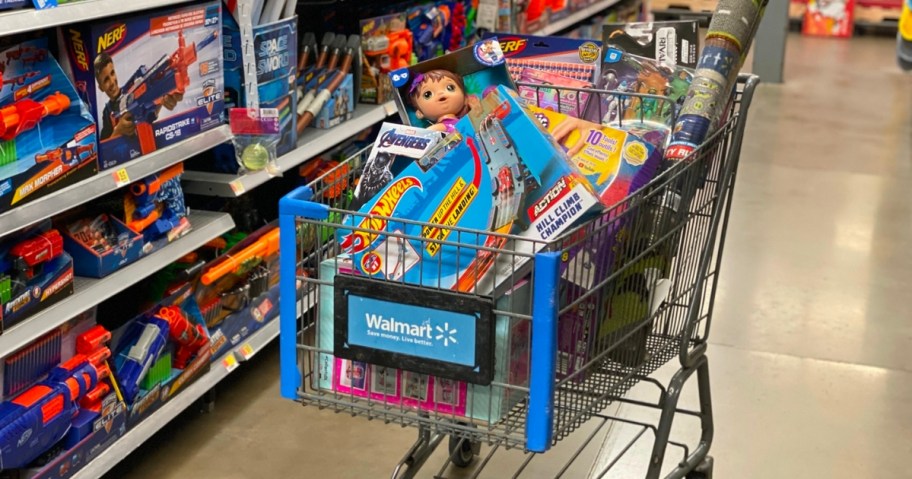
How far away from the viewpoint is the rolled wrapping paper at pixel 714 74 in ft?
6.81

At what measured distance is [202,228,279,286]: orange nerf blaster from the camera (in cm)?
305

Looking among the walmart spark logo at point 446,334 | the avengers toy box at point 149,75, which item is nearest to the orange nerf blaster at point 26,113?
the avengers toy box at point 149,75

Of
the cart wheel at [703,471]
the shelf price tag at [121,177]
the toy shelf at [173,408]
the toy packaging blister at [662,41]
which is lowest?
the toy shelf at [173,408]

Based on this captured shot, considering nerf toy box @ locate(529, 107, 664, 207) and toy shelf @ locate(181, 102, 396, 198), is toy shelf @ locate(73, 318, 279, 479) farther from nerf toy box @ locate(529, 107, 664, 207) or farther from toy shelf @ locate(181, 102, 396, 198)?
nerf toy box @ locate(529, 107, 664, 207)

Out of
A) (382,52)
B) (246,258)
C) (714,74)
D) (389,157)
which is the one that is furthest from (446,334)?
(382,52)

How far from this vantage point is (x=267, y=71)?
10.2 feet

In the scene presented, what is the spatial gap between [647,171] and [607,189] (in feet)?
0.29

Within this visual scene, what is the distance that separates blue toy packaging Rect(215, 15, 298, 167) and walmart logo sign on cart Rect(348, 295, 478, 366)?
136cm

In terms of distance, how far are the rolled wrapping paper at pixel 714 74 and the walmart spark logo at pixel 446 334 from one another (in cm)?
59

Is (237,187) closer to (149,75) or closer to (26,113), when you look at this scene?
(149,75)

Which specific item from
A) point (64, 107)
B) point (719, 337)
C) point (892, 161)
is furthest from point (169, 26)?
point (892, 161)

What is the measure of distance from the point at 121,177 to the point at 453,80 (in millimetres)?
868

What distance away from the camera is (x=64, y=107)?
236 cm

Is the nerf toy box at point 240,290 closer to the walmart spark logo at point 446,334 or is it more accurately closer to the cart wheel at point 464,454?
the cart wheel at point 464,454
